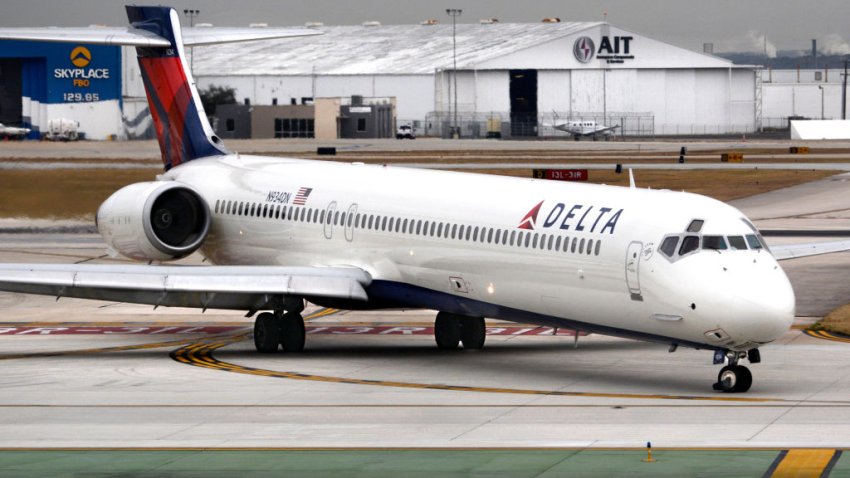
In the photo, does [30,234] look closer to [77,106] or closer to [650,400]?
[650,400]

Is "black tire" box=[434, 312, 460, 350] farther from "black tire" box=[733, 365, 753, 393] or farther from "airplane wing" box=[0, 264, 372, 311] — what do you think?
"black tire" box=[733, 365, 753, 393]

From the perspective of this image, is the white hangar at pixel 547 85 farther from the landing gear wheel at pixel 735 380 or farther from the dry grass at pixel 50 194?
the landing gear wheel at pixel 735 380

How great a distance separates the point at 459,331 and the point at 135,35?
38.8 feet

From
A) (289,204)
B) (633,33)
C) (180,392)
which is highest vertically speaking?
(633,33)

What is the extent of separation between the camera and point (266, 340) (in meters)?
31.6

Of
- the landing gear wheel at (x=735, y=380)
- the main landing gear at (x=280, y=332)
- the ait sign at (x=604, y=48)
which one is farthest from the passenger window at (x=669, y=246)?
the ait sign at (x=604, y=48)

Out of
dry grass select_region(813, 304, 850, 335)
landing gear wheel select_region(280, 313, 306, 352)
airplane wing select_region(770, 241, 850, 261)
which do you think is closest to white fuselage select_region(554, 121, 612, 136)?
dry grass select_region(813, 304, 850, 335)

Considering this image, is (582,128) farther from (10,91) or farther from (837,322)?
(837,322)

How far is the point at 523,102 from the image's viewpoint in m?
166

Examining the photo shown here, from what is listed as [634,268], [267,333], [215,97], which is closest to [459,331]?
[267,333]

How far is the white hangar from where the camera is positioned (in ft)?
534

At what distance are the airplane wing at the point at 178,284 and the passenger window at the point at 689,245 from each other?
26.6 ft

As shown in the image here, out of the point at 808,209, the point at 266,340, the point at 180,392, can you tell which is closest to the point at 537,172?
the point at 808,209

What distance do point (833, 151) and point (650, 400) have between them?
10086cm
